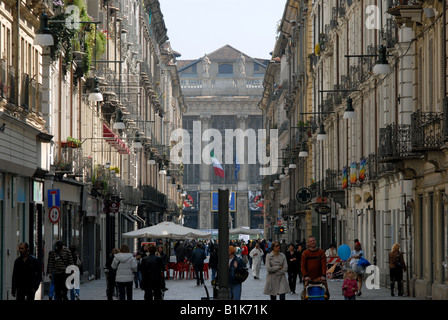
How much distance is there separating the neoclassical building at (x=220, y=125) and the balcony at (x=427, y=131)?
12231 centimetres

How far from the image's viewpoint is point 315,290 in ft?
75.4

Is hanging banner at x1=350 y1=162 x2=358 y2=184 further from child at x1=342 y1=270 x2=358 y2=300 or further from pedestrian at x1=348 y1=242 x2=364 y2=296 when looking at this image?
child at x1=342 y1=270 x2=358 y2=300

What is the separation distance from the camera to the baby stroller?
2289cm

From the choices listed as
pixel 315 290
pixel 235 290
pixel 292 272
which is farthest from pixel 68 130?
pixel 315 290

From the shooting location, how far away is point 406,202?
115ft

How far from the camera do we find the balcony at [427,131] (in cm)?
2806

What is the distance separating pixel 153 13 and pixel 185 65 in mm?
84748

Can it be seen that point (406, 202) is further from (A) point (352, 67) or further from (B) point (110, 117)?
(B) point (110, 117)

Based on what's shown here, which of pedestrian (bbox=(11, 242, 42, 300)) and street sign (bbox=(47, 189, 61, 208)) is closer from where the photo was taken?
pedestrian (bbox=(11, 242, 42, 300))

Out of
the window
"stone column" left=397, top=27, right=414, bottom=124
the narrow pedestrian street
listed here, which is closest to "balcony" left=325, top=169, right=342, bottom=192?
the narrow pedestrian street

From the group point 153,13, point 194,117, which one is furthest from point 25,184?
point 194,117

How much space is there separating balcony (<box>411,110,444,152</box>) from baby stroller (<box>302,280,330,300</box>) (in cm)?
620

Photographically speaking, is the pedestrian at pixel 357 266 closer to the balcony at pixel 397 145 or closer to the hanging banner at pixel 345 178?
the balcony at pixel 397 145
